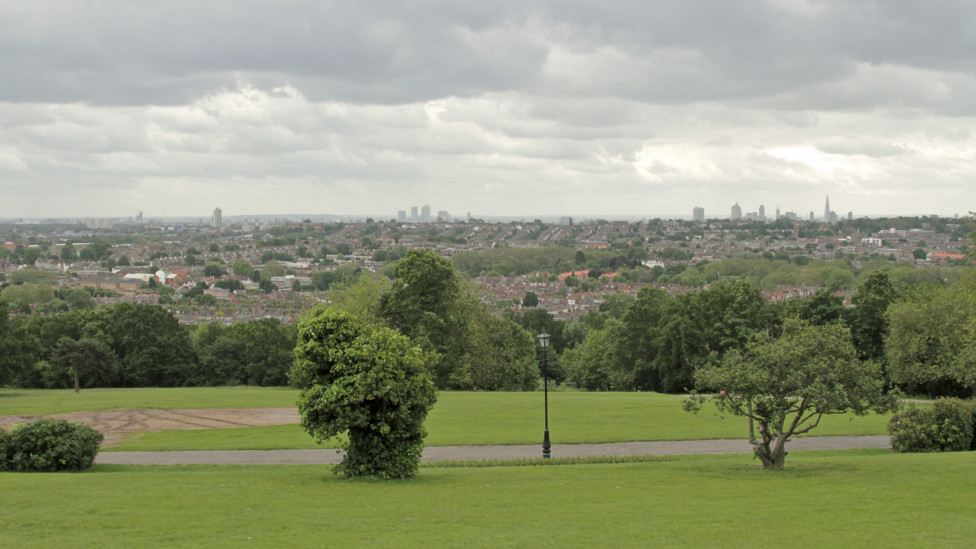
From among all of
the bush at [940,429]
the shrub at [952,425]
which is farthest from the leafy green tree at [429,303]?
the shrub at [952,425]

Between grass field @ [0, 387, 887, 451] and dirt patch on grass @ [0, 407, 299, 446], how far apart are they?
108 centimetres

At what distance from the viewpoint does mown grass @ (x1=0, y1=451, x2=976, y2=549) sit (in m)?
11.6

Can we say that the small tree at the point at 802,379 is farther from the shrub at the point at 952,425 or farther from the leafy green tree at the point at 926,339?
the leafy green tree at the point at 926,339

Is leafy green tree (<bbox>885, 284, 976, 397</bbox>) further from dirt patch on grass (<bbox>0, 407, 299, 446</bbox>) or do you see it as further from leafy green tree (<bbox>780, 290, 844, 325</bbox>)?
dirt patch on grass (<bbox>0, 407, 299, 446</bbox>)

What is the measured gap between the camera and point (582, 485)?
53.4 ft

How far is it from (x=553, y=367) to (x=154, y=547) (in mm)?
58007

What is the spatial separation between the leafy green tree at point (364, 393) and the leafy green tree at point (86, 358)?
3385cm

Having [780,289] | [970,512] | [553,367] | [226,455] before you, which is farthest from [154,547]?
[780,289]

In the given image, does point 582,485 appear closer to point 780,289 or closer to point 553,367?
point 553,367

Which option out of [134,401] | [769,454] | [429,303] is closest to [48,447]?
[134,401]

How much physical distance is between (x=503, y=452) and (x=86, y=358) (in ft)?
114

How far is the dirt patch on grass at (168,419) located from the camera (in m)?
26.2

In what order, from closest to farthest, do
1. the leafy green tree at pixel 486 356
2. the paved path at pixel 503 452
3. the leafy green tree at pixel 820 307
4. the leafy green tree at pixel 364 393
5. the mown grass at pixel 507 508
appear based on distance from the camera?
the mown grass at pixel 507 508 < the leafy green tree at pixel 364 393 < the paved path at pixel 503 452 < the leafy green tree at pixel 486 356 < the leafy green tree at pixel 820 307

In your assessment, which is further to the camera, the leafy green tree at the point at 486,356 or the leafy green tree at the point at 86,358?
the leafy green tree at the point at 486,356
